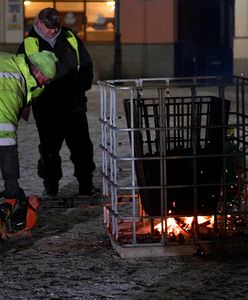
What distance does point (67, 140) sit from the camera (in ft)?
29.1

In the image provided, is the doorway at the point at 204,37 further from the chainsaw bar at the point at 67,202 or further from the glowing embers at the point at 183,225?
the glowing embers at the point at 183,225

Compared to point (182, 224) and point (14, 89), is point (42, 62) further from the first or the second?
point (182, 224)

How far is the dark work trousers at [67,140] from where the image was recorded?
8.71 meters

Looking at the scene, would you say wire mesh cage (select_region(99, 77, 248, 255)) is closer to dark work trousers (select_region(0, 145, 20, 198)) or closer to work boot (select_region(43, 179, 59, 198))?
dark work trousers (select_region(0, 145, 20, 198))

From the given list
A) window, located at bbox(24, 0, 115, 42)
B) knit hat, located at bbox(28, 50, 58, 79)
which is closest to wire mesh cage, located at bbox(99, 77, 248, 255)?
knit hat, located at bbox(28, 50, 58, 79)

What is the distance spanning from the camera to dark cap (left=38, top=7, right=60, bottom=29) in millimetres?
8117

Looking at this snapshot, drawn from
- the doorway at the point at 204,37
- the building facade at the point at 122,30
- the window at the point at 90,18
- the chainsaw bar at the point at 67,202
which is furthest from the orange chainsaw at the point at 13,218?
the doorway at the point at 204,37

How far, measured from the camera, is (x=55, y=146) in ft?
28.9

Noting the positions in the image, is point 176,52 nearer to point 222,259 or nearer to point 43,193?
point 43,193

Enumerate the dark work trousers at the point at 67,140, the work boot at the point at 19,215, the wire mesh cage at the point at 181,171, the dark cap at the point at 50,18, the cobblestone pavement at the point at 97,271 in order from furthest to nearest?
1. the dark work trousers at the point at 67,140
2. the dark cap at the point at 50,18
3. the work boot at the point at 19,215
4. the wire mesh cage at the point at 181,171
5. the cobblestone pavement at the point at 97,271

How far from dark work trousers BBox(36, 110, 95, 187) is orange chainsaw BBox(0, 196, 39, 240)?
1837 mm

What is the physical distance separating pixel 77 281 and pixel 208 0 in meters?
29.8

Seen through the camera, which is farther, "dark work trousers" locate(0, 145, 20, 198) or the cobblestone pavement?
"dark work trousers" locate(0, 145, 20, 198)

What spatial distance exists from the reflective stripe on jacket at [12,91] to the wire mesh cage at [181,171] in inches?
22.4
